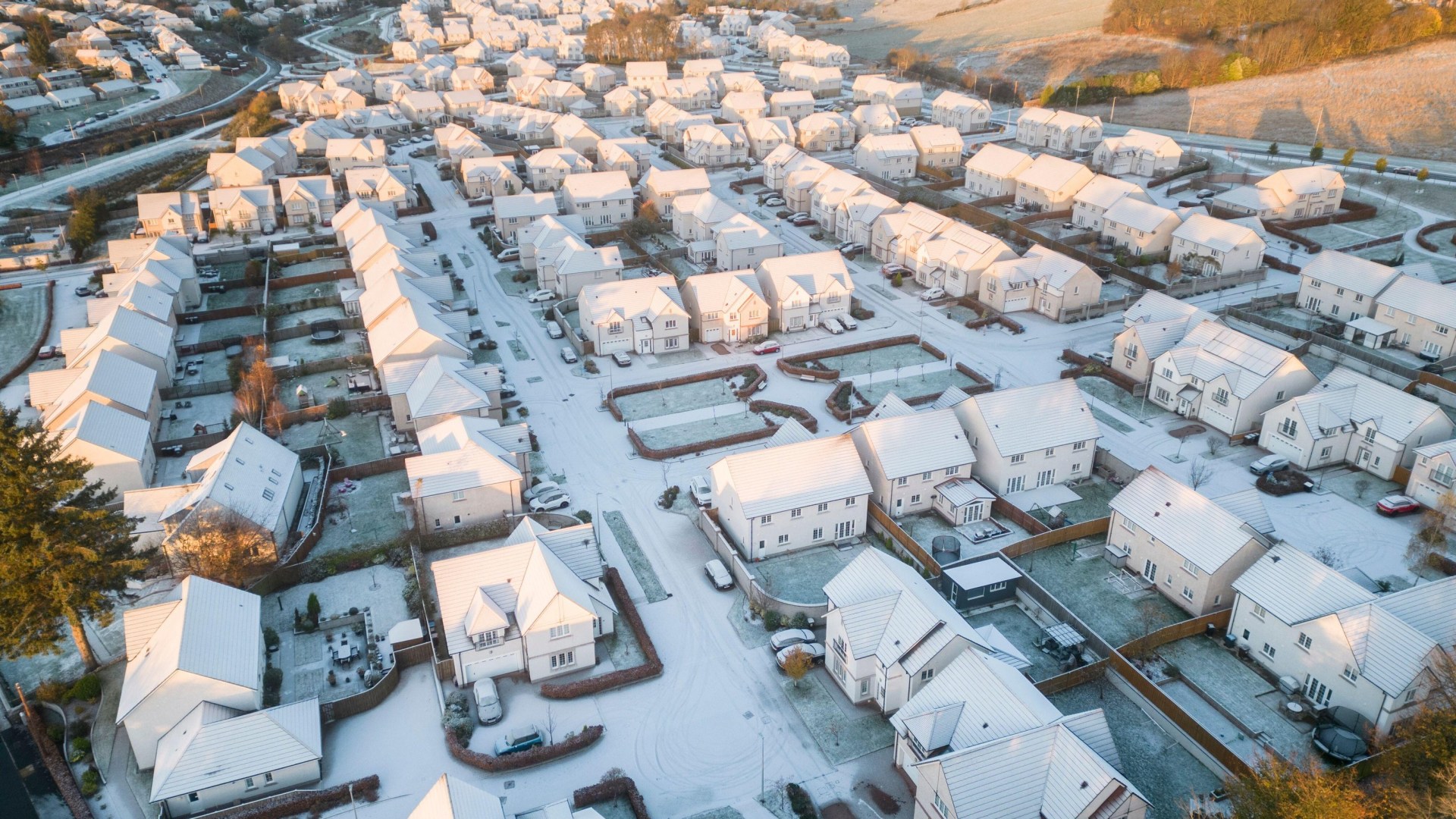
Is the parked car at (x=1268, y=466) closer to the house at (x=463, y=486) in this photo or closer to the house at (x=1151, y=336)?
the house at (x=1151, y=336)

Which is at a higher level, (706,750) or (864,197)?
(864,197)

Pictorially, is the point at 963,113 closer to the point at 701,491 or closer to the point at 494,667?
the point at 701,491

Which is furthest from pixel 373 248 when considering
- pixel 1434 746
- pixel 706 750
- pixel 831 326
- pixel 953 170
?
pixel 1434 746

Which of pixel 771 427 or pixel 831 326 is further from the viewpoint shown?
pixel 831 326

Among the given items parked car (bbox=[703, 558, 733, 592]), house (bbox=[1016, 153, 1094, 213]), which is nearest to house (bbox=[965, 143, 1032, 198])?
house (bbox=[1016, 153, 1094, 213])

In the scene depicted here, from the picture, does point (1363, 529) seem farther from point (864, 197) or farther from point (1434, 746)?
point (864, 197)

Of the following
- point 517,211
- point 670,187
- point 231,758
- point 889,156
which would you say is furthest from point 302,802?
point 889,156

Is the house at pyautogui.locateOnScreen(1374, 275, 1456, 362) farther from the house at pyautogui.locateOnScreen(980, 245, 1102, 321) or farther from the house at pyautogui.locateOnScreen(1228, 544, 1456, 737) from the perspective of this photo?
the house at pyautogui.locateOnScreen(1228, 544, 1456, 737)
